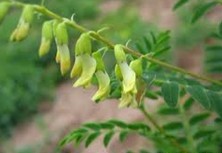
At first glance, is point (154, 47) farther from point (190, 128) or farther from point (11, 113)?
point (11, 113)

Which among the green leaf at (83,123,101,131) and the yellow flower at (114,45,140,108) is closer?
the yellow flower at (114,45,140,108)

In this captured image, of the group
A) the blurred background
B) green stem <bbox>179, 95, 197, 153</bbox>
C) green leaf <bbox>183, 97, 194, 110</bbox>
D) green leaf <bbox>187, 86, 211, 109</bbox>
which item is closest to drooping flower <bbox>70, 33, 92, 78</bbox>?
green leaf <bbox>187, 86, 211, 109</bbox>

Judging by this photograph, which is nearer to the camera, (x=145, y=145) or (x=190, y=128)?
(x=190, y=128)

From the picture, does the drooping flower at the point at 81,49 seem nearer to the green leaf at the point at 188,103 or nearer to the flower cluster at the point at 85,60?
the flower cluster at the point at 85,60

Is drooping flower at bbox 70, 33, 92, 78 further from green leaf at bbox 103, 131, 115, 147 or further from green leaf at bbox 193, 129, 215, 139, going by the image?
green leaf at bbox 193, 129, 215, 139

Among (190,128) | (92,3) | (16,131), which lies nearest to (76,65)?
(190,128)
